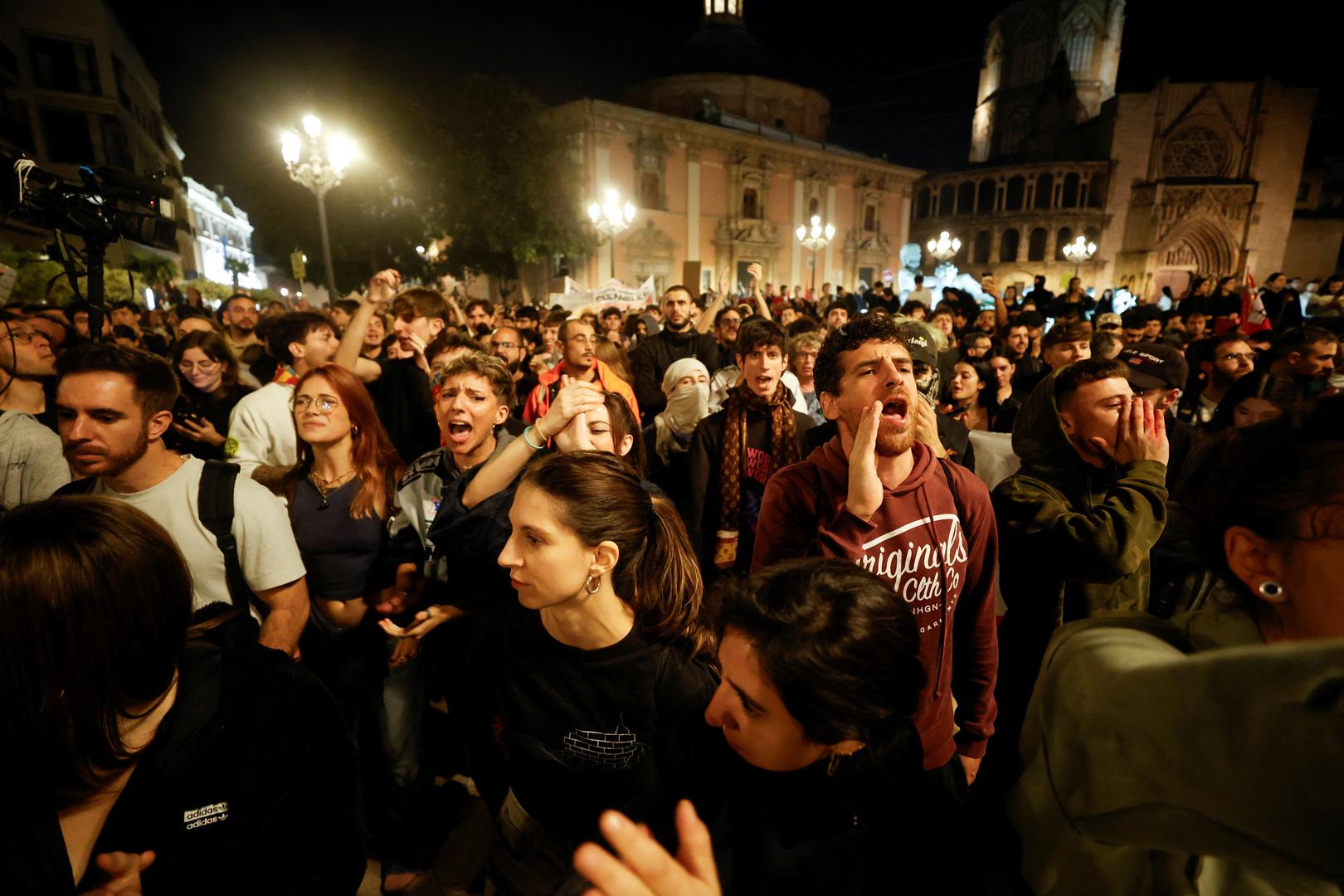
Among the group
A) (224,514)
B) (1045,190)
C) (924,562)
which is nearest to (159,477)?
(224,514)

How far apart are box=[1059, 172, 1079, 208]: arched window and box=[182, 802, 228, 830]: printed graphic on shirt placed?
173ft

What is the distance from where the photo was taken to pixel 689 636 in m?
1.97

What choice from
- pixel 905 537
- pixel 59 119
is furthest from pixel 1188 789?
pixel 59 119

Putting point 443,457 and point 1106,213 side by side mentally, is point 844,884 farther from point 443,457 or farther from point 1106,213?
point 1106,213

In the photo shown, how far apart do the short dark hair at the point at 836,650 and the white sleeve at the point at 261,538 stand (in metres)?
1.90

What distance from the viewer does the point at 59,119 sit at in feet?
101

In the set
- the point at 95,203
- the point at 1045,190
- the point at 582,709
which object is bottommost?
the point at 582,709

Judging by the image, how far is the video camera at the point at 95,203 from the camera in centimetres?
337

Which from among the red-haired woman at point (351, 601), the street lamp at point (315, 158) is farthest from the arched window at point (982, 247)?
the red-haired woman at point (351, 601)

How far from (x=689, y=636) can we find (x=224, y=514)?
1.80m

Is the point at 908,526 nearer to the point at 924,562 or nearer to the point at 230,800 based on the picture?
the point at 924,562

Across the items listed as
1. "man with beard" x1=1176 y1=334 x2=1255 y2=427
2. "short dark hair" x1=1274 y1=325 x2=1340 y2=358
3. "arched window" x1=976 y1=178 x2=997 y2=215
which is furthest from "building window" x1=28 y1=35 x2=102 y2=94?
"arched window" x1=976 y1=178 x2=997 y2=215

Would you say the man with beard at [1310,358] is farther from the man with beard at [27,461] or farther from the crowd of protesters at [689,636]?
the man with beard at [27,461]

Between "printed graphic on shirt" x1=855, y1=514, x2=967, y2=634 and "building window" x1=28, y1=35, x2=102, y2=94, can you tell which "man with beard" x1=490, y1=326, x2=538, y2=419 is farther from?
"building window" x1=28, y1=35, x2=102, y2=94
